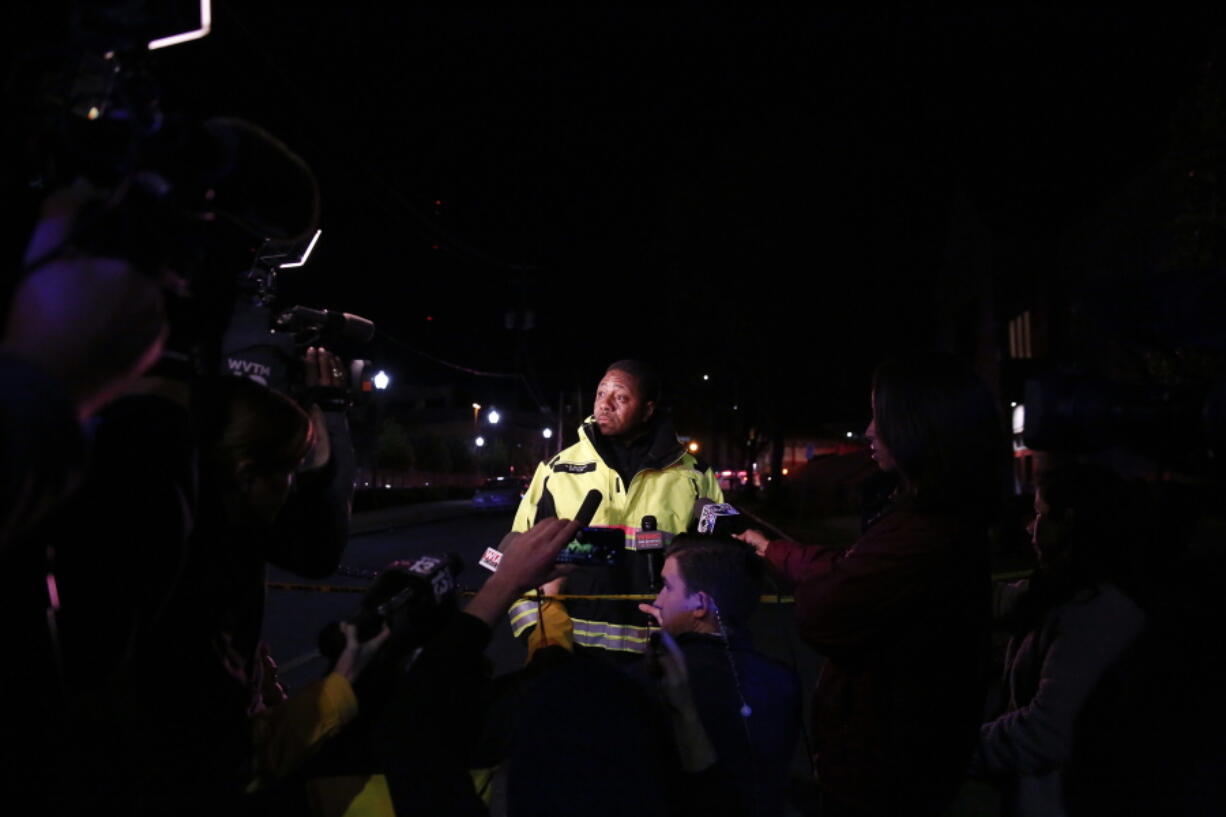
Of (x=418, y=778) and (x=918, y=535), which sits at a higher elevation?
(x=918, y=535)

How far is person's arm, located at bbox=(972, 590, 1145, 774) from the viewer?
256cm

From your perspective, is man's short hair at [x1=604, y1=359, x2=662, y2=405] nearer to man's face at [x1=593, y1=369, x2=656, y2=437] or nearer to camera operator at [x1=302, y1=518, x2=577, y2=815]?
man's face at [x1=593, y1=369, x2=656, y2=437]

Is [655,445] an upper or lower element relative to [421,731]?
upper

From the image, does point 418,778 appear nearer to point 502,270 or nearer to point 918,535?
point 918,535

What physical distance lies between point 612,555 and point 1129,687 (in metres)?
1.43

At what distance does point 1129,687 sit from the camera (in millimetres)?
1993

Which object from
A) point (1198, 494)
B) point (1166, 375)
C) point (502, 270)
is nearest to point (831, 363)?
point (502, 270)

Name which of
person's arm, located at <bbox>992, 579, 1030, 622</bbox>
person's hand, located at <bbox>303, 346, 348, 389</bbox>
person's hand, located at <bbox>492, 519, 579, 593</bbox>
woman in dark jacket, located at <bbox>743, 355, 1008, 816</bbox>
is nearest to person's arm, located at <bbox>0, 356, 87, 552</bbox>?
person's hand, located at <bbox>492, 519, 579, 593</bbox>

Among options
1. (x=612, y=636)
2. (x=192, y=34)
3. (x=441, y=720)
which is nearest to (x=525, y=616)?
(x=612, y=636)

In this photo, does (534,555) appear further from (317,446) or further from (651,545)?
(651,545)

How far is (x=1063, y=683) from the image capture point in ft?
8.51

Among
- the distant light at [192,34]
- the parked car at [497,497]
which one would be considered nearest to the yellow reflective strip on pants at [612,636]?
the distant light at [192,34]

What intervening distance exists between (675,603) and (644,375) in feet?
4.86

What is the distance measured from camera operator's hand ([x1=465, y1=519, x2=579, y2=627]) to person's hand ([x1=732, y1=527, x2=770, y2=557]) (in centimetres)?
117
